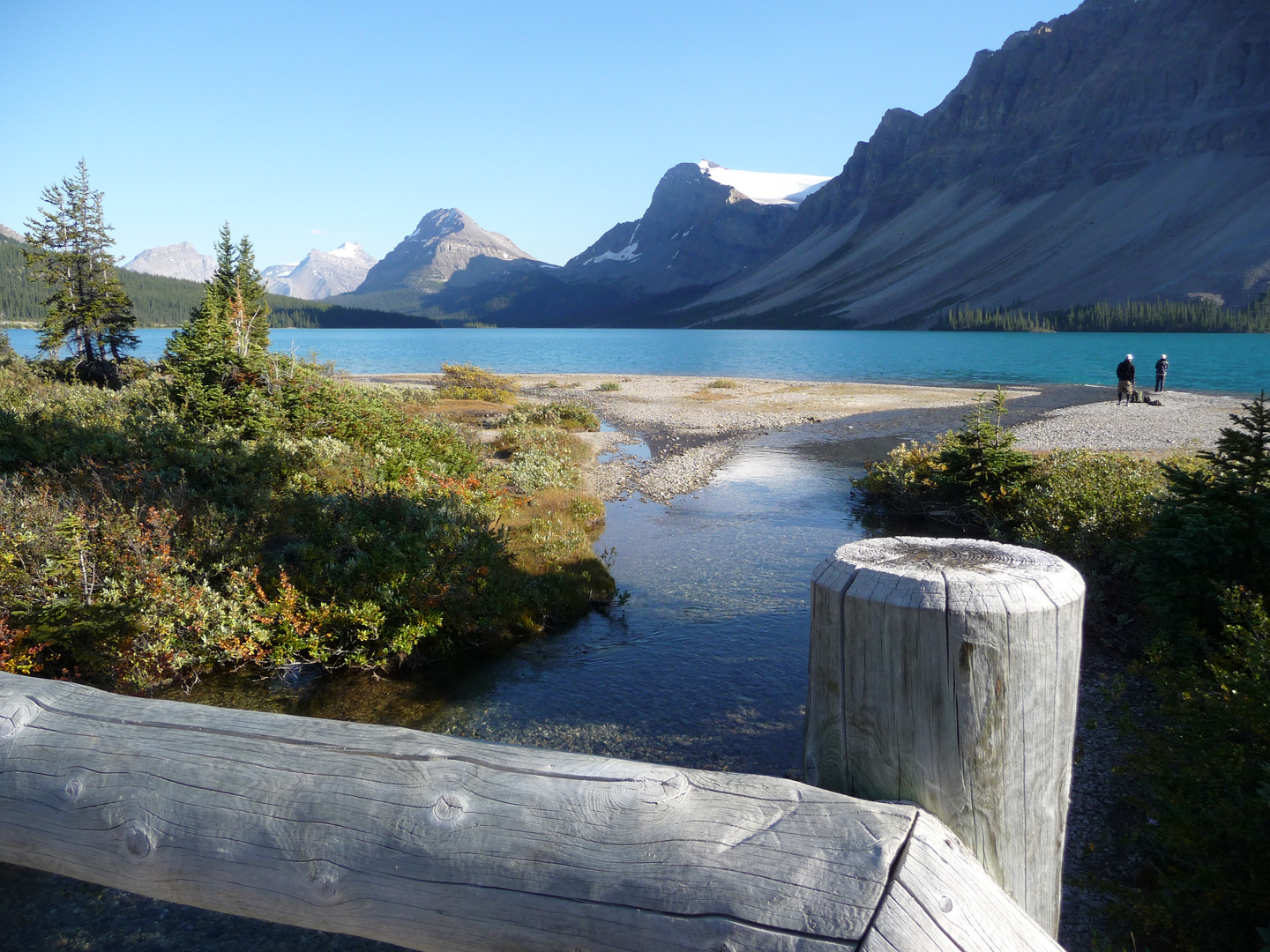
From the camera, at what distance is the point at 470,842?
198 centimetres

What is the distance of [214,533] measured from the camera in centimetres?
923

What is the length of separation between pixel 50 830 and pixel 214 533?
7705 mm

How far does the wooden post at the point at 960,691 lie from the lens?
2.01 meters

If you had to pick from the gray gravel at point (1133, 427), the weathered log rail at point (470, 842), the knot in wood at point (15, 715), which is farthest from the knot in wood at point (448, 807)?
the gray gravel at point (1133, 427)

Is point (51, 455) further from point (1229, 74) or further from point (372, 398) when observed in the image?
point (1229, 74)

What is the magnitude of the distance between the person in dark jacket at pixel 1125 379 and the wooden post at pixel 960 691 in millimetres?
36356

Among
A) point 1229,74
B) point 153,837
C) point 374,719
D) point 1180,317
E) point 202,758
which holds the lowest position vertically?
point 374,719

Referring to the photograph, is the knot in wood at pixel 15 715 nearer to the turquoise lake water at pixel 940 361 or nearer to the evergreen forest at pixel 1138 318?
the turquoise lake water at pixel 940 361

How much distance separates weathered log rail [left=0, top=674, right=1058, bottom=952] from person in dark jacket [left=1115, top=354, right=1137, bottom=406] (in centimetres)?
3705

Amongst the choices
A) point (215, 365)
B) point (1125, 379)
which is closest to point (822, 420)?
point (1125, 379)

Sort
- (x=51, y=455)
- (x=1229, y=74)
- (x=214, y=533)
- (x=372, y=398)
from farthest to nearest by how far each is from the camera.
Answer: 1. (x=1229, y=74)
2. (x=372, y=398)
3. (x=51, y=455)
4. (x=214, y=533)

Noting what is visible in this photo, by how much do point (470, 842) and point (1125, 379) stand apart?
38345mm

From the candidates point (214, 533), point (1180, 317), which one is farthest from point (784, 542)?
point (1180, 317)

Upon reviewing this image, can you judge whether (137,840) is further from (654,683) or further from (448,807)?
(654,683)
